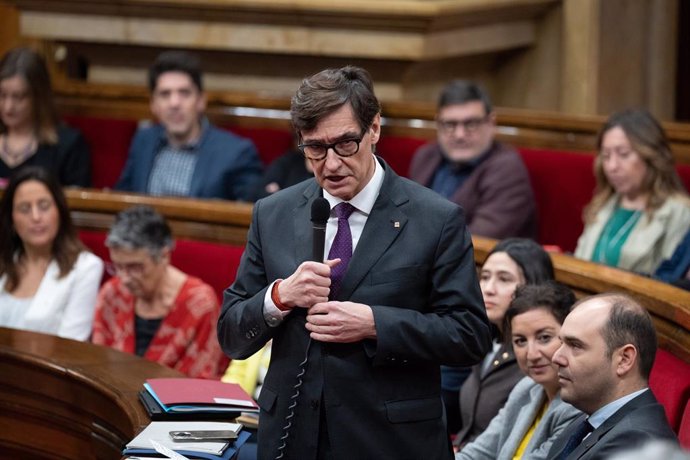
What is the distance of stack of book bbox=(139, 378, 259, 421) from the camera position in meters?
2.48

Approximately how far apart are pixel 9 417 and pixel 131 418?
603 millimetres

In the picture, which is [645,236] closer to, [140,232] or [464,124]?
[464,124]

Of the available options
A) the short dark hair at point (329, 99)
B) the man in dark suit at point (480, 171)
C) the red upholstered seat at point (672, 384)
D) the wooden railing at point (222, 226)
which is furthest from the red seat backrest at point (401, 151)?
the short dark hair at point (329, 99)

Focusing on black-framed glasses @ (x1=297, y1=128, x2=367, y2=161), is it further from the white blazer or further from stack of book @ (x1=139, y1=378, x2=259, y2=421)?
the white blazer

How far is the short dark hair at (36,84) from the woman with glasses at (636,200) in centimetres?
199

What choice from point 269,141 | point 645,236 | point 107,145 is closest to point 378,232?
point 645,236

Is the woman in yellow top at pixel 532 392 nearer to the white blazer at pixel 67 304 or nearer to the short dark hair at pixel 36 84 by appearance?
the white blazer at pixel 67 304

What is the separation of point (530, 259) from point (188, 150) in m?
1.85

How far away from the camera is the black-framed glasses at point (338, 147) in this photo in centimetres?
209

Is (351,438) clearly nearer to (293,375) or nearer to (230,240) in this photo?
(293,375)

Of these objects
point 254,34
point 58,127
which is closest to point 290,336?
point 58,127

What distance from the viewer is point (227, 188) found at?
14.8 ft

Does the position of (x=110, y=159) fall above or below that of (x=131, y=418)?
above

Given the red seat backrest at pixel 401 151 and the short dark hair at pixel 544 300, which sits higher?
the red seat backrest at pixel 401 151
